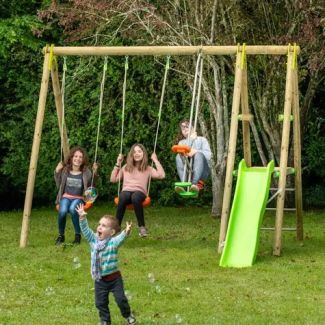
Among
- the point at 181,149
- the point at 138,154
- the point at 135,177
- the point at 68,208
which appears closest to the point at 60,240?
the point at 68,208

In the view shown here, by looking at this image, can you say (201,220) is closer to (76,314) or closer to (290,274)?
(290,274)

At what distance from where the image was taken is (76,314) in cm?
858

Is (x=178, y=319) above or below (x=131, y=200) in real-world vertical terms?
below

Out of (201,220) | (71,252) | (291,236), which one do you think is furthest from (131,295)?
(201,220)

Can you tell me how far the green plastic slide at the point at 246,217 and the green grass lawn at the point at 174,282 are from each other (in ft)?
0.63

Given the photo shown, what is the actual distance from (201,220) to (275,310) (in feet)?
24.4

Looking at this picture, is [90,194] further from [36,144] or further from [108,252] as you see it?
[108,252]

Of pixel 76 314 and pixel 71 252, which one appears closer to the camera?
→ pixel 76 314

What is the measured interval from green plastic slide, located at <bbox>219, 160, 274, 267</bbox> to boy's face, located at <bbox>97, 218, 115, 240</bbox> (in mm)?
3268

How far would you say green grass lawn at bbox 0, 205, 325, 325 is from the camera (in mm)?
8539

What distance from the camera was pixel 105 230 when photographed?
8039mm

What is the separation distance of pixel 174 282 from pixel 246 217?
1815mm

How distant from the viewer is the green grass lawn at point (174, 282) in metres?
8.54

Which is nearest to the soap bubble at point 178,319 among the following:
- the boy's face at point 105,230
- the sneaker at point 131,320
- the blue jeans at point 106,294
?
the sneaker at point 131,320
